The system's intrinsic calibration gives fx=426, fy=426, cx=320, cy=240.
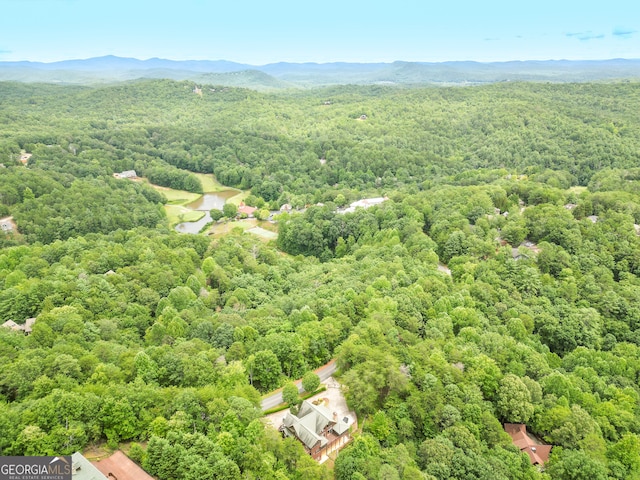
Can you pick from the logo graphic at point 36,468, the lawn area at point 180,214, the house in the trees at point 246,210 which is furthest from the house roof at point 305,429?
the lawn area at point 180,214

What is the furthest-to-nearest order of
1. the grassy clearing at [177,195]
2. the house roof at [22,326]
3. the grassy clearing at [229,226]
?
the grassy clearing at [177,195] < the grassy clearing at [229,226] < the house roof at [22,326]

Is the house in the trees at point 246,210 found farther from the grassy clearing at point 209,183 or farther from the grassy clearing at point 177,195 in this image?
the grassy clearing at point 209,183

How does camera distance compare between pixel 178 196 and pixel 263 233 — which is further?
pixel 178 196

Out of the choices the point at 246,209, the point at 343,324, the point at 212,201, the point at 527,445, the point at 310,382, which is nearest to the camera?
Answer: the point at 527,445

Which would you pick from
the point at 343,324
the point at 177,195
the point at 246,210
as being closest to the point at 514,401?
the point at 343,324

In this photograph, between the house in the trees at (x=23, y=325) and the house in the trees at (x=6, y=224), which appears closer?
the house in the trees at (x=23, y=325)

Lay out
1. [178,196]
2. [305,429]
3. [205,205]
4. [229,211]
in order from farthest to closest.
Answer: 1. [178,196]
2. [205,205]
3. [229,211]
4. [305,429]

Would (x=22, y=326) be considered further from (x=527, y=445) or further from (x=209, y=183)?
(x=209, y=183)
